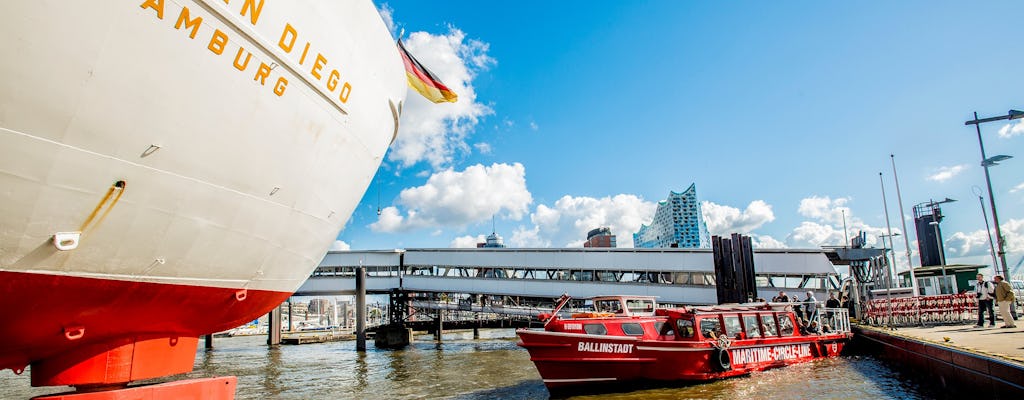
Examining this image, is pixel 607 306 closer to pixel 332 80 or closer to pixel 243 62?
pixel 332 80

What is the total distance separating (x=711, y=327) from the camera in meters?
13.9

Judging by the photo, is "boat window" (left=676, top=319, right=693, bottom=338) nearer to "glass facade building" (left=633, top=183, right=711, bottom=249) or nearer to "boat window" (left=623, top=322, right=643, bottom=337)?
"boat window" (left=623, top=322, right=643, bottom=337)

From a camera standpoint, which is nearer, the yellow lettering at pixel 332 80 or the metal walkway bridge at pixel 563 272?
the yellow lettering at pixel 332 80

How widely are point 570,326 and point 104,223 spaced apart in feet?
33.4

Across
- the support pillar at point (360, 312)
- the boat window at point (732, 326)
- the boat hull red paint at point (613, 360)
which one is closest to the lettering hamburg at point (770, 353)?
the boat window at point (732, 326)

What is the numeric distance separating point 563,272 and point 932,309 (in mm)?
18691

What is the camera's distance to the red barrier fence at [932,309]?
17.6 meters

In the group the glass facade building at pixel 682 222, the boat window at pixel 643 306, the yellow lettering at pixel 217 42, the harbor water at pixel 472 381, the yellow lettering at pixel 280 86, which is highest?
the glass facade building at pixel 682 222

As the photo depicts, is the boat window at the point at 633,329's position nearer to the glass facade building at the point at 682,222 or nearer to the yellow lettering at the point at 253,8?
the yellow lettering at the point at 253,8

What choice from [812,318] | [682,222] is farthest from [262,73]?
[682,222]

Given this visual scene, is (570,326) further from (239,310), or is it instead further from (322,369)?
(322,369)

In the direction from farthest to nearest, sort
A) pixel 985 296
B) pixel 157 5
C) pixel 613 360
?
1. pixel 985 296
2. pixel 613 360
3. pixel 157 5

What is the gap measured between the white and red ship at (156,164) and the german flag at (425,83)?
4.28 m

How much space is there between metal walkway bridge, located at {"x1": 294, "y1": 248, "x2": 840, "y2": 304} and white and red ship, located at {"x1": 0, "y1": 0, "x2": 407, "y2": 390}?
86.7ft
